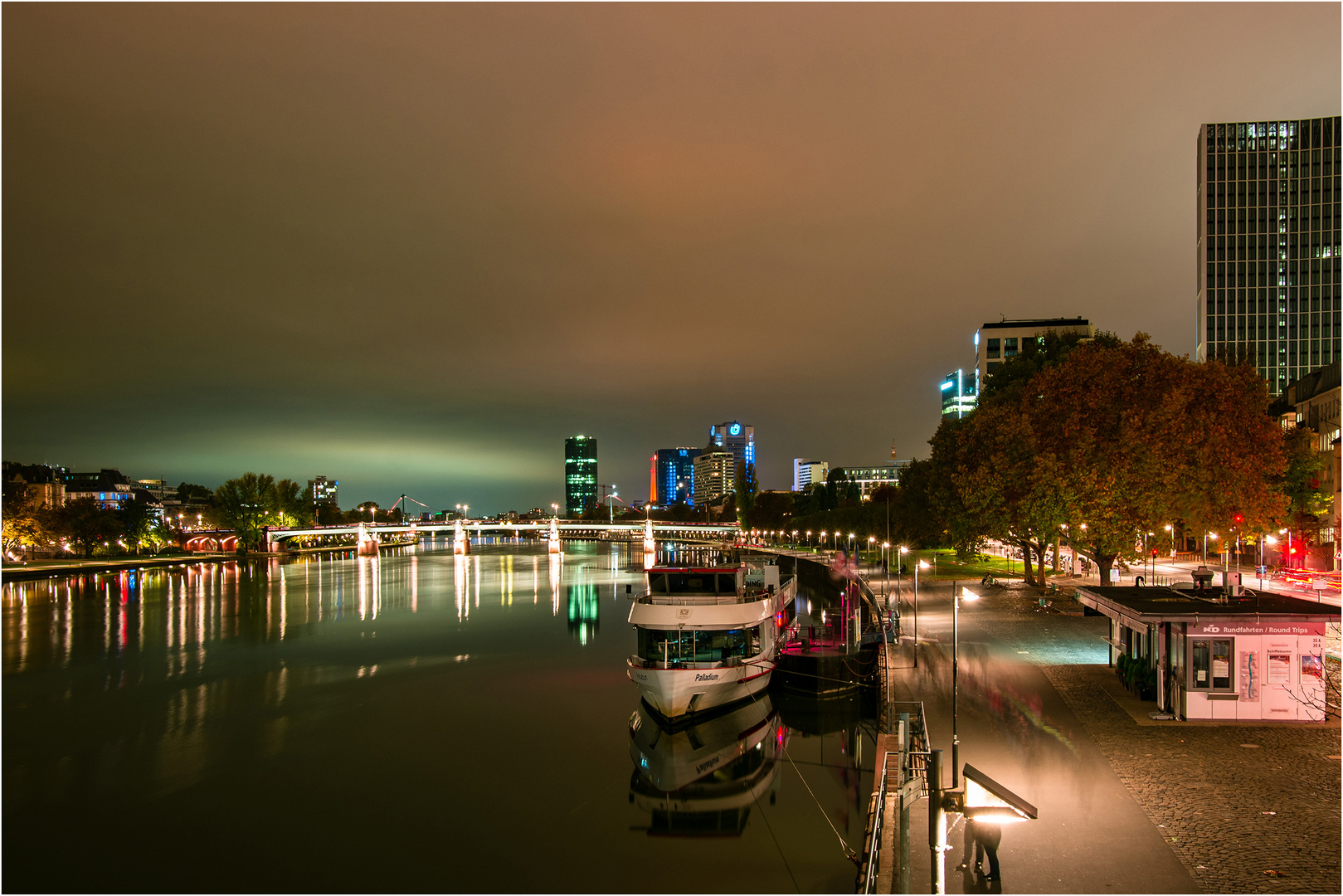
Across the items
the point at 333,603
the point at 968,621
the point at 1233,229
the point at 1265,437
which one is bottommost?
the point at 333,603

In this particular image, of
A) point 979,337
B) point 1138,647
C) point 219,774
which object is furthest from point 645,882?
point 979,337

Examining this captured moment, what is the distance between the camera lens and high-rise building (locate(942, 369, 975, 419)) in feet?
488

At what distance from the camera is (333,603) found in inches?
2761

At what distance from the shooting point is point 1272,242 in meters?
102

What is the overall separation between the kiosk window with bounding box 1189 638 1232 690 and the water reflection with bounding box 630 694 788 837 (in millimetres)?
11042

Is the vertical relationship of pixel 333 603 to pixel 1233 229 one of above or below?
below

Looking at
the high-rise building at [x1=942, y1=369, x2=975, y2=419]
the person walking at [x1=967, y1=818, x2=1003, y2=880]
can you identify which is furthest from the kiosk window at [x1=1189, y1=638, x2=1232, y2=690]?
the high-rise building at [x1=942, y1=369, x2=975, y2=419]

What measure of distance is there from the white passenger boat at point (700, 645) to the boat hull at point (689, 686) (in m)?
0.03

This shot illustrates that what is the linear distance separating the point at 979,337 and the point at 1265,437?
8787 cm

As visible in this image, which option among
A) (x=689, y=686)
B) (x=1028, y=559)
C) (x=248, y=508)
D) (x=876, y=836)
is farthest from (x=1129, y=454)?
(x=248, y=508)

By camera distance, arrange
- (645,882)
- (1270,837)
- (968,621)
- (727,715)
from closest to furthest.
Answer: (1270,837), (645,882), (727,715), (968,621)

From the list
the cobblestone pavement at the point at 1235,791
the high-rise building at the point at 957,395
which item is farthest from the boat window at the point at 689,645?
the high-rise building at the point at 957,395

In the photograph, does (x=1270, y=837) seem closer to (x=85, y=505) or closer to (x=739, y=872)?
(x=739, y=872)

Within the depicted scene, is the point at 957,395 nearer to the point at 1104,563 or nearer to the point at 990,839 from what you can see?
the point at 1104,563
